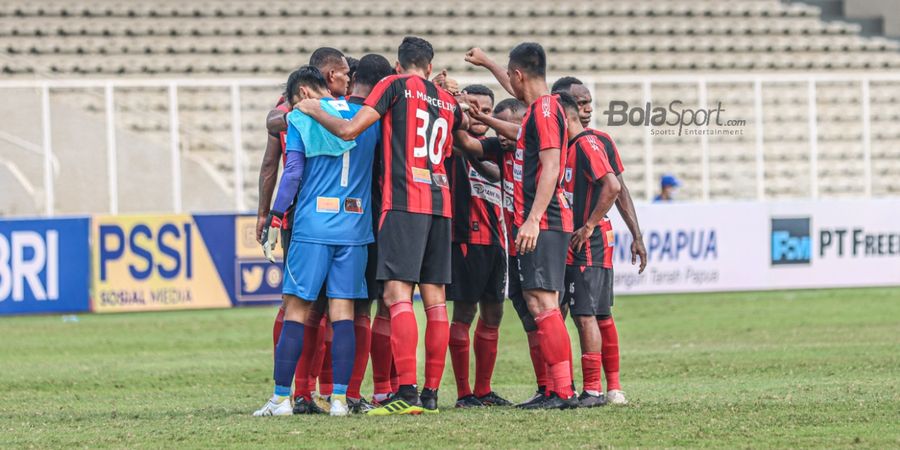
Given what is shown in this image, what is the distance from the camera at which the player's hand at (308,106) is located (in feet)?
24.3

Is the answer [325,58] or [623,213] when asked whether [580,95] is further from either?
[325,58]

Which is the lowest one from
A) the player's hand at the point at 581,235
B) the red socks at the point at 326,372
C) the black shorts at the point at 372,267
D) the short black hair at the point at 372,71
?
the red socks at the point at 326,372

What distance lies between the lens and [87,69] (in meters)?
23.0

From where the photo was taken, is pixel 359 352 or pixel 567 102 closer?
pixel 359 352

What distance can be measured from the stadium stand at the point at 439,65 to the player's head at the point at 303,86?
11532mm

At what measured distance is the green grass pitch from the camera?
21.3 ft

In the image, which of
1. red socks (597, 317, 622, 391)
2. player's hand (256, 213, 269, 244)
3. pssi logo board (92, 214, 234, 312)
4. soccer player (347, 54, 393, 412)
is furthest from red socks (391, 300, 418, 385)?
pssi logo board (92, 214, 234, 312)

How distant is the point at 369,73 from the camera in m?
7.80

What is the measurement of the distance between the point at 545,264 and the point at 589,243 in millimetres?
618

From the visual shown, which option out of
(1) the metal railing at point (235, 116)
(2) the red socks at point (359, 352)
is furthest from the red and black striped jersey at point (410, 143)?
(1) the metal railing at point (235, 116)

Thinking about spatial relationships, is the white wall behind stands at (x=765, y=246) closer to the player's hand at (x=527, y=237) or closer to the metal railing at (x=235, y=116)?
the metal railing at (x=235, y=116)

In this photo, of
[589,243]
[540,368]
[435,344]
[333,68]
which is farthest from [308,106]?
[540,368]

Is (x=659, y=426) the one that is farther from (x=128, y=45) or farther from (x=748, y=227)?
(x=128, y=45)

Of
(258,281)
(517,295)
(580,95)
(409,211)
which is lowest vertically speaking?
(258,281)
